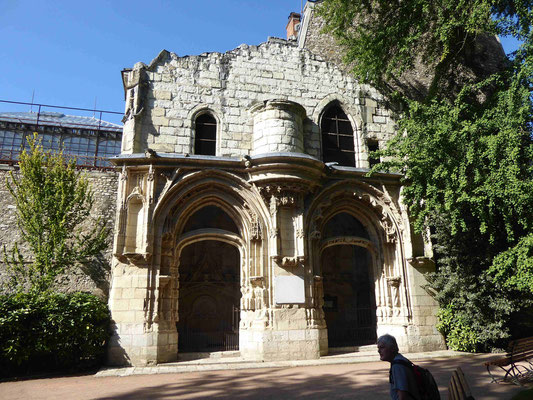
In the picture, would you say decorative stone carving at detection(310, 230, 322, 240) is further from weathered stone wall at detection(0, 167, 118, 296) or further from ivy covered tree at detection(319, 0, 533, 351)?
weathered stone wall at detection(0, 167, 118, 296)

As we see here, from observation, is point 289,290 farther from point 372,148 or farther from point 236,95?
point 236,95

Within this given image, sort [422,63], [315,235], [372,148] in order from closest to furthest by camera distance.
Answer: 1. [315,235]
2. [372,148]
3. [422,63]

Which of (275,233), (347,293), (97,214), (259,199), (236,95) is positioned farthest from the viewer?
(347,293)

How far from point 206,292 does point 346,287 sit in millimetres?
5566

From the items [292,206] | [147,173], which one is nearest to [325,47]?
[292,206]

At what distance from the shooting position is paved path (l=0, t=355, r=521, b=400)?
18.7ft

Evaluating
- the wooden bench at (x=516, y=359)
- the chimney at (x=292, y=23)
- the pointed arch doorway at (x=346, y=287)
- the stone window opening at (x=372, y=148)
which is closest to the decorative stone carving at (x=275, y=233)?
the stone window opening at (x=372, y=148)

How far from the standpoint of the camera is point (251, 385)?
6438 mm

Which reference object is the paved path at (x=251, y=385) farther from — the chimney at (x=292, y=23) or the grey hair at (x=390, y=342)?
the chimney at (x=292, y=23)

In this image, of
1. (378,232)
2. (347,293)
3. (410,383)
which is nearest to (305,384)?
(410,383)

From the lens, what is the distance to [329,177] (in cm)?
1071

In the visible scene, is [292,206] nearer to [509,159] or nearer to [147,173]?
[147,173]

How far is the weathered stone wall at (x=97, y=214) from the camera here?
11.8 meters

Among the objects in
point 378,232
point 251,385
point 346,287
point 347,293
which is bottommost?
point 251,385
